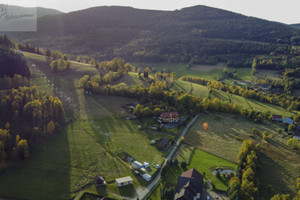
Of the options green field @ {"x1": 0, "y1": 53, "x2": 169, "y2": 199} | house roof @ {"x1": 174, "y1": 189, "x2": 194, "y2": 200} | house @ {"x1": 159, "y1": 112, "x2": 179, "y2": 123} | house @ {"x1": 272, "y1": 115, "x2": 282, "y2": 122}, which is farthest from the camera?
house @ {"x1": 272, "y1": 115, "x2": 282, "y2": 122}

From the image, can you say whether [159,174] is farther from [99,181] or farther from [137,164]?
[99,181]

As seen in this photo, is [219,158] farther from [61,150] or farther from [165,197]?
[61,150]

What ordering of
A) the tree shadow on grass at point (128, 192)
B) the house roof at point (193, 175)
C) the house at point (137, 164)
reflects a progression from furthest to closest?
the house at point (137, 164) → the house roof at point (193, 175) → the tree shadow on grass at point (128, 192)

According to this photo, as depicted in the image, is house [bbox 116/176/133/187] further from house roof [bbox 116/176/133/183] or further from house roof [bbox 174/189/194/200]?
house roof [bbox 174/189/194/200]

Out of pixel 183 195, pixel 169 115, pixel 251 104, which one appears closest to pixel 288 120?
pixel 251 104

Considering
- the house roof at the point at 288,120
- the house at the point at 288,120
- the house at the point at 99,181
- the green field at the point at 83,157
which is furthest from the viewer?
the house roof at the point at 288,120

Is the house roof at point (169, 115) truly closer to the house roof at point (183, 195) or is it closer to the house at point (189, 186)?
the house at point (189, 186)

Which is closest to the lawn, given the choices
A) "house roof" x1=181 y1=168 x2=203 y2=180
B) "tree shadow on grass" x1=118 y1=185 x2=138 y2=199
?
"house roof" x1=181 y1=168 x2=203 y2=180

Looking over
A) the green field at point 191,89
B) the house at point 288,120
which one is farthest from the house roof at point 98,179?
the house at point 288,120
